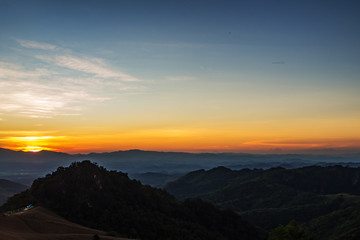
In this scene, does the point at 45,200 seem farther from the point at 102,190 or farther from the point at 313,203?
the point at 313,203

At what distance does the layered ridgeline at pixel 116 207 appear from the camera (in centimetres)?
6482

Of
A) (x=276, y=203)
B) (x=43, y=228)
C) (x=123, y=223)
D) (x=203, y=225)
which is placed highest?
(x=43, y=228)

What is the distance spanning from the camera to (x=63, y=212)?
A: 61469 mm

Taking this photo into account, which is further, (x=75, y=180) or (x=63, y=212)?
(x=75, y=180)

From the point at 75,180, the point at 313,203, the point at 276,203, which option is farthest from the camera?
the point at 276,203

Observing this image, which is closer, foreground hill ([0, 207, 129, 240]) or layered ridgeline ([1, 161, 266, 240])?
foreground hill ([0, 207, 129, 240])

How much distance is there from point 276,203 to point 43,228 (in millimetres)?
179148

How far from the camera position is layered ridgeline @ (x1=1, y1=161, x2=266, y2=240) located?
213 feet

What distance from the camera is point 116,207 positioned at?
7312 centimetres

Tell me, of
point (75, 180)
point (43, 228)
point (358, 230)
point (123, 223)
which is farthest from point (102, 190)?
point (358, 230)

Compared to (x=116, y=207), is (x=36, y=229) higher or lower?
higher

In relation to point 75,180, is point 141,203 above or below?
below

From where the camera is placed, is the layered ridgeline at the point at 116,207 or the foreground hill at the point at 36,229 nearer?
the foreground hill at the point at 36,229

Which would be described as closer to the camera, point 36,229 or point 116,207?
point 36,229
